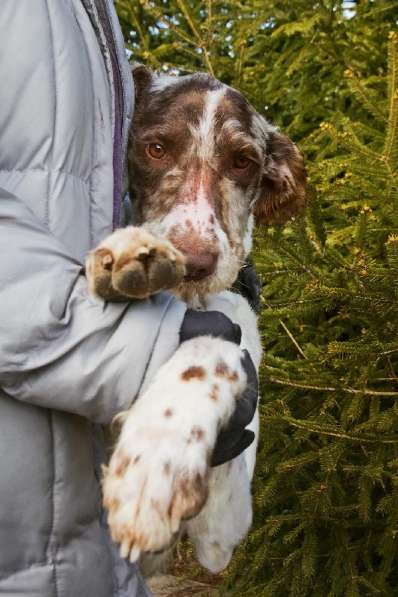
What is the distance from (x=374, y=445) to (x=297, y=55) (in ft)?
8.35

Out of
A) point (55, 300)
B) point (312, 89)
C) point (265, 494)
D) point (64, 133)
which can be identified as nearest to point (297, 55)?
point (312, 89)

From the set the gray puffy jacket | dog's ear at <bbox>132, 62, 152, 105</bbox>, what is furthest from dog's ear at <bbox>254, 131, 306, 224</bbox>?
the gray puffy jacket

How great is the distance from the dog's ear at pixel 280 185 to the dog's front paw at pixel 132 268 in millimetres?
1749

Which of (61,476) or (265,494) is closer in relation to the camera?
(61,476)

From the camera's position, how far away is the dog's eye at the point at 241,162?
110 inches

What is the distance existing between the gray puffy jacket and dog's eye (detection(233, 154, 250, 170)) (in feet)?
3.74

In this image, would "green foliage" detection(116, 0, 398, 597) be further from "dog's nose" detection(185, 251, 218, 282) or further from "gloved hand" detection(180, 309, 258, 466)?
"gloved hand" detection(180, 309, 258, 466)

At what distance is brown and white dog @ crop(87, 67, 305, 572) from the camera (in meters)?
1.32

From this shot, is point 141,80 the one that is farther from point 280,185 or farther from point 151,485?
point 151,485

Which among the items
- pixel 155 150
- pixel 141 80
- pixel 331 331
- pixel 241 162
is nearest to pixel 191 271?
pixel 155 150

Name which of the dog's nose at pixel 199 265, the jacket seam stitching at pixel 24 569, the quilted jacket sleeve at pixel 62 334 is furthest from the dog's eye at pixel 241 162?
the jacket seam stitching at pixel 24 569

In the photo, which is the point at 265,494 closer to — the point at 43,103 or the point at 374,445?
the point at 374,445

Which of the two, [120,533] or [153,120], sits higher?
[153,120]

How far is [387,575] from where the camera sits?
3660 mm
